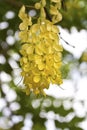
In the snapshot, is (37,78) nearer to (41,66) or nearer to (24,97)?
(41,66)

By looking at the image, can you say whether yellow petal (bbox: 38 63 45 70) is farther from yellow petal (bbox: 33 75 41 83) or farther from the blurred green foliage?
the blurred green foliage

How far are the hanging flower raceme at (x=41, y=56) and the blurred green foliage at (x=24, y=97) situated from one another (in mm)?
635

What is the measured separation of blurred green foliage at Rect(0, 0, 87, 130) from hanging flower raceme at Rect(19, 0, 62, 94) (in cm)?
63

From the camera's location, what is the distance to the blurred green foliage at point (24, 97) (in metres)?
1.51

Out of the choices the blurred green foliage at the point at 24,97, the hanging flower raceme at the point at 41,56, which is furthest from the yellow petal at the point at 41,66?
the blurred green foliage at the point at 24,97

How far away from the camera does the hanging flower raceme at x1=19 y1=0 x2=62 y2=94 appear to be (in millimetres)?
821

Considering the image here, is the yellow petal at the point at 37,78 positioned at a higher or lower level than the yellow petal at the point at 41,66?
lower

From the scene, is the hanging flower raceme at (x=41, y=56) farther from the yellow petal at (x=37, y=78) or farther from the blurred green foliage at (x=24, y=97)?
the blurred green foliage at (x=24, y=97)

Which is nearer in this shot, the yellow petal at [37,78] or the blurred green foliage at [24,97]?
the yellow petal at [37,78]

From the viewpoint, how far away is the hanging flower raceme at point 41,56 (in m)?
0.82

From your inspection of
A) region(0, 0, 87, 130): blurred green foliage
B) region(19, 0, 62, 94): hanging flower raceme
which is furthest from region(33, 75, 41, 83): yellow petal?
region(0, 0, 87, 130): blurred green foliage

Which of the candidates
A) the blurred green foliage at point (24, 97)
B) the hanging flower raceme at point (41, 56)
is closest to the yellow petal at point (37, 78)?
the hanging flower raceme at point (41, 56)

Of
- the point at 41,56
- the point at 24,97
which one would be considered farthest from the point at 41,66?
the point at 24,97

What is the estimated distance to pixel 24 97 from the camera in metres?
1.61
